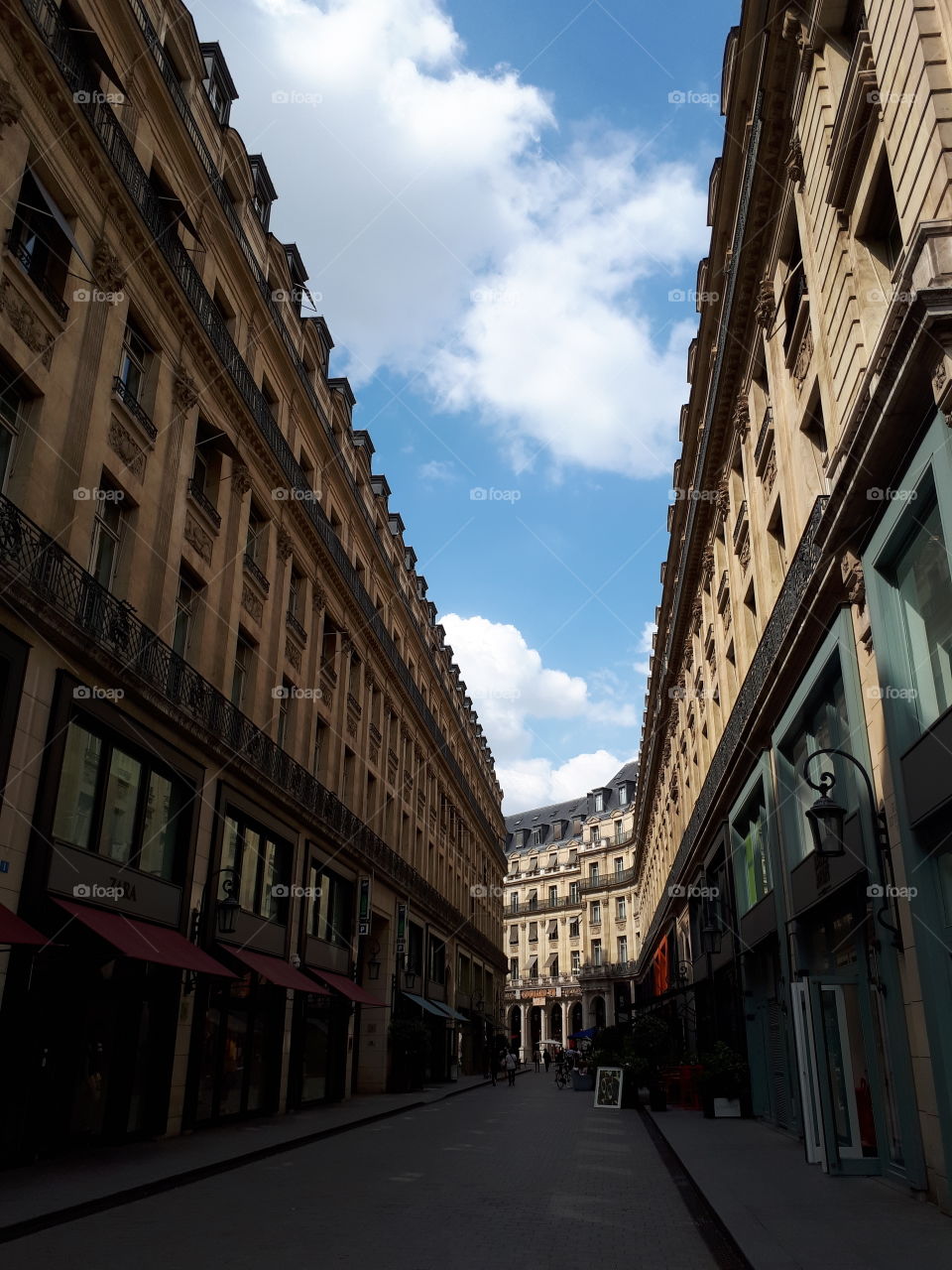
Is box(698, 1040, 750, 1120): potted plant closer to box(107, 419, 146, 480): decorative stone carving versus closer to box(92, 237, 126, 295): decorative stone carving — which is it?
box(107, 419, 146, 480): decorative stone carving

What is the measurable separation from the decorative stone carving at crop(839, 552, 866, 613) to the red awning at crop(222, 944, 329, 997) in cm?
1353

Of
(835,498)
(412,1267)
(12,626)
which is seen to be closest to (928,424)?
(835,498)

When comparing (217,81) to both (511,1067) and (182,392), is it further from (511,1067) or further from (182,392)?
(511,1067)

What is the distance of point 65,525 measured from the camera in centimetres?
1462

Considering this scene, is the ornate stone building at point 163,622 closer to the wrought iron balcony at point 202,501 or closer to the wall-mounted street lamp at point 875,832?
the wrought iron balcony at point 202,501

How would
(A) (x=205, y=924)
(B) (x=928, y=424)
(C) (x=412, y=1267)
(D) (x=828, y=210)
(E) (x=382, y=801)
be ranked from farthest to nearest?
(E) (x=382, y=801)
(A) (x=205, y=924)
(D) (x=828, y=210)
(B) (x=928, y=424)
(C) (x=412, y=1267)

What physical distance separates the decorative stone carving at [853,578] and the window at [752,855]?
8.51 m

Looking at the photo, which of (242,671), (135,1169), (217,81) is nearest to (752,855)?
(242,671)

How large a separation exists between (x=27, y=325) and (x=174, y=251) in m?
5.76

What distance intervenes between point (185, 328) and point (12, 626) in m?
9.24

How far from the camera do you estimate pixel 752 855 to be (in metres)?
23.1

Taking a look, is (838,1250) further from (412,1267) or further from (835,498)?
(835,498)

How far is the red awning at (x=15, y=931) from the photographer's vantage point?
10.9 metres

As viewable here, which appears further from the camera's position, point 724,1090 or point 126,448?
point 724,1090
